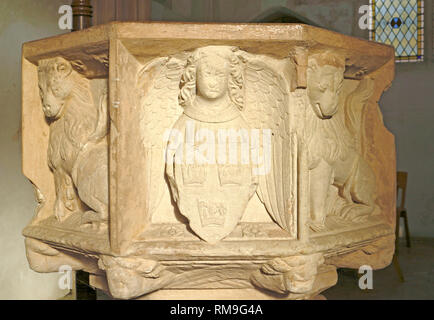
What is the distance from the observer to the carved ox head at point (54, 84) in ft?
8.02

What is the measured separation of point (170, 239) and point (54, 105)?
0.88m

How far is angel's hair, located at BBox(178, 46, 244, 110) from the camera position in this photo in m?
2.18

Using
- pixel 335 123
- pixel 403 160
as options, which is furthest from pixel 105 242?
pixel 403 160

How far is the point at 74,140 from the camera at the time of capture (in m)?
2.46

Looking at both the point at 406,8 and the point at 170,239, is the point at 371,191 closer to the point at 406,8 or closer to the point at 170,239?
the point at 170,239

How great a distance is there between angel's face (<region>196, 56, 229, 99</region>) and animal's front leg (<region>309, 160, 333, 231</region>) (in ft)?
1.95

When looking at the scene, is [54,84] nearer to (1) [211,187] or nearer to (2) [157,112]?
(2) [157,112]

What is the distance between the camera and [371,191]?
2670mm

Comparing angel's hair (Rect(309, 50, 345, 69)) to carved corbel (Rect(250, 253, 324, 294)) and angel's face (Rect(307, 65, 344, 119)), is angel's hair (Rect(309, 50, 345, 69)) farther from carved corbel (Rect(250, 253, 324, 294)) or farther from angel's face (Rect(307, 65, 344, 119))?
carved corbel (Rect(250, 253, 324, 294))

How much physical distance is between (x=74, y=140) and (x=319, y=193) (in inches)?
46.4

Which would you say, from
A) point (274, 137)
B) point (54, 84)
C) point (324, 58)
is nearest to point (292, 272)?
point (274, 137)
